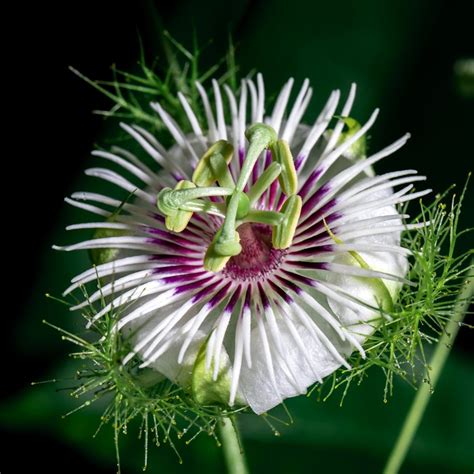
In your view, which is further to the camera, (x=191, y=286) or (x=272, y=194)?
(x=272, y=194)

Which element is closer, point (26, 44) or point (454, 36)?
point (454, 36)

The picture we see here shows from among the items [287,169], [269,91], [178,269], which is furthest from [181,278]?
[269,91]

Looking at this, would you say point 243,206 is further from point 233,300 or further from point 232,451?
point 232,451

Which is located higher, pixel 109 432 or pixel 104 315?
pixel 104 315

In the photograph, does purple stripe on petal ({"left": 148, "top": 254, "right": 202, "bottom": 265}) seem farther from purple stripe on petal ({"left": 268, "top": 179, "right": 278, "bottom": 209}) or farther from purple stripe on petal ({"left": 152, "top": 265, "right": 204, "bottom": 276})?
purple stripe on petal ({"left": 268, "top": 179, "right": 278, "bottom": 209})

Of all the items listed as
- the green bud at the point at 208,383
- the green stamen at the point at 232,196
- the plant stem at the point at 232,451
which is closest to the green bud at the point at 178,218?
the green stamen at the point at 232,196

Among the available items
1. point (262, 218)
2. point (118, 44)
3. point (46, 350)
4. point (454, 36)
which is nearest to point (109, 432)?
point (46, 350)

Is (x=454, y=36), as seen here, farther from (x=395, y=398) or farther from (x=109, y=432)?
(x=109, y=432)

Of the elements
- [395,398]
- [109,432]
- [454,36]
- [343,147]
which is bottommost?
[109,432]
